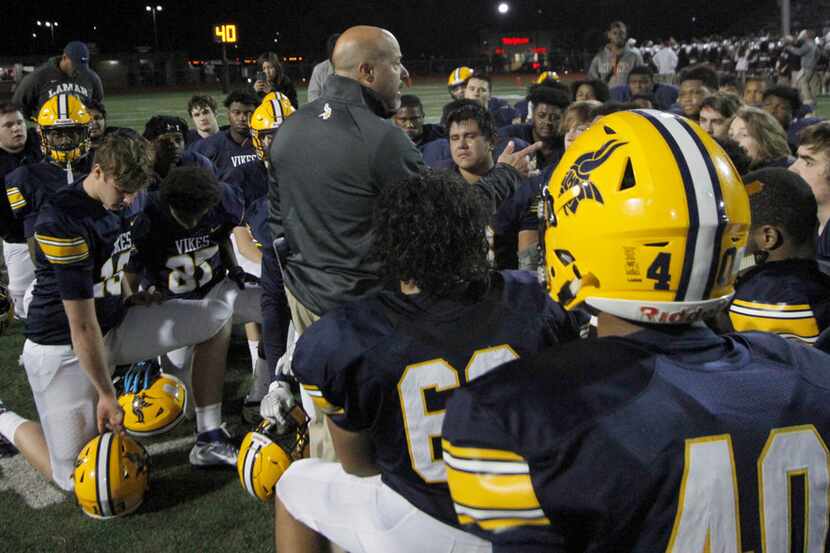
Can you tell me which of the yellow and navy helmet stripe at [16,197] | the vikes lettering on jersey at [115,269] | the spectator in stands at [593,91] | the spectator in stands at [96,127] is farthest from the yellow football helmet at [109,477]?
the spectator in stands at [593,91]

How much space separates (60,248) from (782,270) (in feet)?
9.57

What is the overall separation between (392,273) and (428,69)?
39.1 meters

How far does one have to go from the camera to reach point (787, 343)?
4.49 ft

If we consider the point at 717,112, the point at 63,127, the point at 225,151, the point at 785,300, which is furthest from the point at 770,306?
the point at 225,151

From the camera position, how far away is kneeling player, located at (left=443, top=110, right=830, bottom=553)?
3.90 ft

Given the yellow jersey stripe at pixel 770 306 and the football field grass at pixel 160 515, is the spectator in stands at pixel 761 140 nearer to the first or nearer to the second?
the yellow jersey stripe at pixel 770 306

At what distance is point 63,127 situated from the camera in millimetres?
5020

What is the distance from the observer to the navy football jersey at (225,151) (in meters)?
6.28

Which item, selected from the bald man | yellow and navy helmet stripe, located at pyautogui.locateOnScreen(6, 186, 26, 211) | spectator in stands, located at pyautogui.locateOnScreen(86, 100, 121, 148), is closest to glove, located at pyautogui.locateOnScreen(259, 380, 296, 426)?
the bald man

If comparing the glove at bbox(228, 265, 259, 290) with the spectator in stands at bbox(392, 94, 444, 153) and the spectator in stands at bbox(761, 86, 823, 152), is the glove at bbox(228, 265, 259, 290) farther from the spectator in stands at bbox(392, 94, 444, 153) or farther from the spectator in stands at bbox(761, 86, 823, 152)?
the spectator in stands at bbox(761, 86, 823, 152)

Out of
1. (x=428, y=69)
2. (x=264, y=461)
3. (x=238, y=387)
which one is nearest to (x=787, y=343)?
(x=264, y=461)

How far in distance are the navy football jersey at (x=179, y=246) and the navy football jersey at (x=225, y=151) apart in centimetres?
170

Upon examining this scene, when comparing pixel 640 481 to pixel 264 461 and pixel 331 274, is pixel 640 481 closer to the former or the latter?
pixel 331 274

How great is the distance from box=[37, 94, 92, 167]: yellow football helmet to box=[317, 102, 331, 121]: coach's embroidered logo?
2.77m
